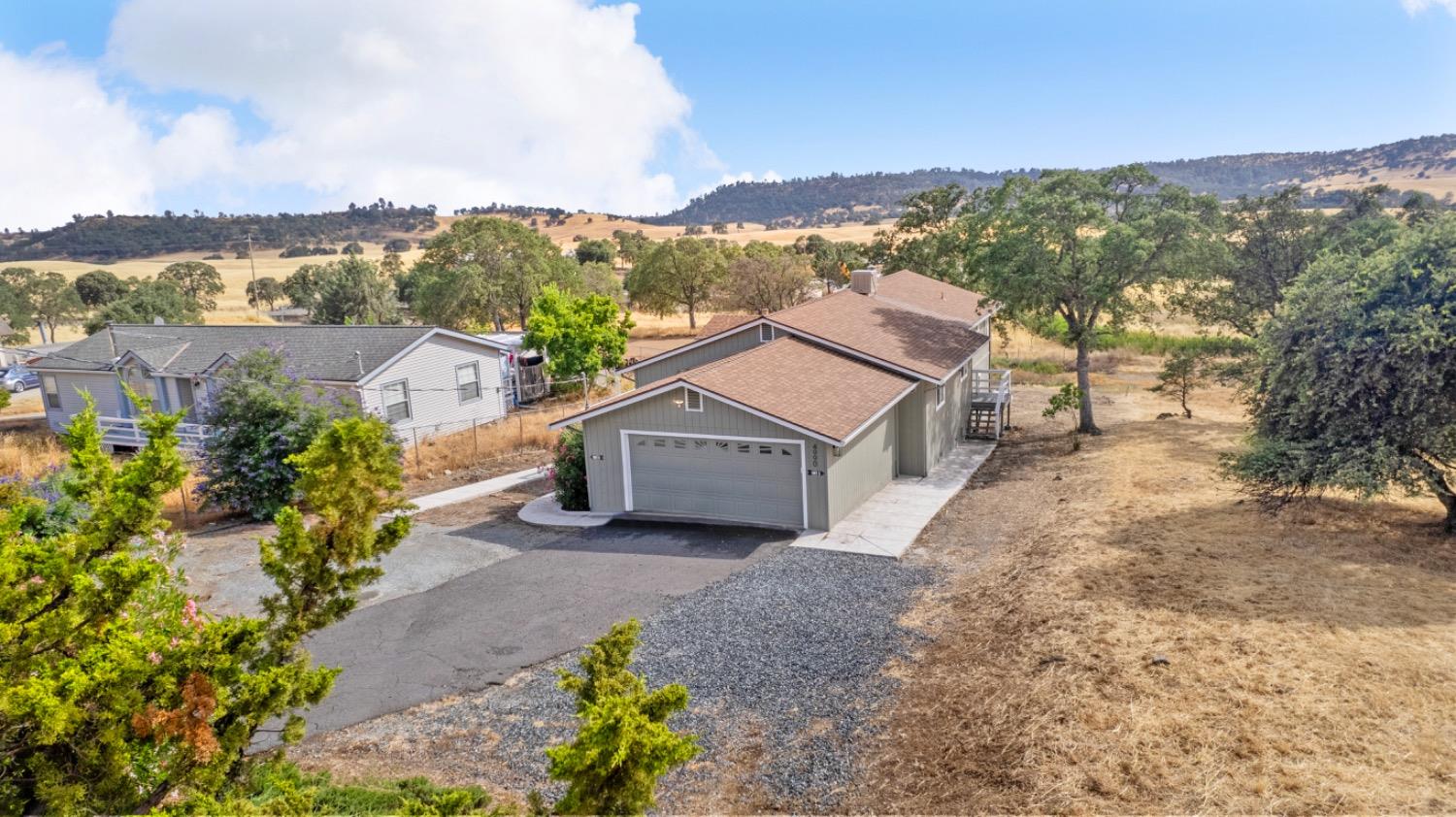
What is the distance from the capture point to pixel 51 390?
33094 millimetres

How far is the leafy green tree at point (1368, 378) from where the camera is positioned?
1269 cm

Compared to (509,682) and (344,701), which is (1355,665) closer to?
(509,682)

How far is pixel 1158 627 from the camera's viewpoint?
10.8m

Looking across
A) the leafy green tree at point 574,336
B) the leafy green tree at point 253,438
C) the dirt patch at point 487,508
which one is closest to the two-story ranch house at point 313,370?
the leafy green tree at point 574,336

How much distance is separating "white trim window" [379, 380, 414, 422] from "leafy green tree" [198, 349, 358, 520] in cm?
720

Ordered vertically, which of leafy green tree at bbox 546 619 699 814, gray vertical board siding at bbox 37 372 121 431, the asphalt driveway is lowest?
the asphalt driveway

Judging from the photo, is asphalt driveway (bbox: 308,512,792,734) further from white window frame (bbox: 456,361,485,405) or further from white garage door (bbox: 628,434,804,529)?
white window frame (bbox: 456,361,485,405)

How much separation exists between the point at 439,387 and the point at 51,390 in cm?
1630

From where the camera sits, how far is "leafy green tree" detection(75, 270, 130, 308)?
228 feet

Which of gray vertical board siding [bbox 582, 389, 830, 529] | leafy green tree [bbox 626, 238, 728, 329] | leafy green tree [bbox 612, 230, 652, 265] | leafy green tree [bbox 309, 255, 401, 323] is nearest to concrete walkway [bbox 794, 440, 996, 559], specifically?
gray vertical board siding [bbox 582, 389, 830, 529]

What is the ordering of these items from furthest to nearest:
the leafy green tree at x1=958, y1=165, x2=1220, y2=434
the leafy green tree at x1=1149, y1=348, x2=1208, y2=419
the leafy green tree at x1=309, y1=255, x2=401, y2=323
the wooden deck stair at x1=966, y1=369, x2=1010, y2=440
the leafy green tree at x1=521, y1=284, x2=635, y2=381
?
the leafy green tree at x1=309, y1=255, x2=401, y2=323
the leafy green tree at x1=521, y1=284, x2=635, y2=381
the leafy green tree at x1=1149, y1=348, x2=1208, y2=419
the wooden deck stair at x1=966, y1=369, x2=1010, y2=440
the leafy green tree at x1=958, y1=165, x2=1220, y2=434

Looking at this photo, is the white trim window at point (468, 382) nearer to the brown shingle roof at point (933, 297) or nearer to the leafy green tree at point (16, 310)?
the brown shingle roof at point (933, 297)

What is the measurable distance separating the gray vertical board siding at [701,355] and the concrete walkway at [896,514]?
5.82m

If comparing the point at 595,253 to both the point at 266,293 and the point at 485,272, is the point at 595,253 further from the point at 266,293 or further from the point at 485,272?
the point at 485,272
